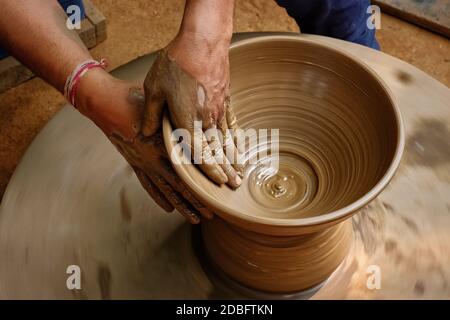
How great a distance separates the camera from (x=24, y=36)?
3.60ft

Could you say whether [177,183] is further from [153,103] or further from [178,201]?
A: [153,103]

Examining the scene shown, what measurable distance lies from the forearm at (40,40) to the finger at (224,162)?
0.32m

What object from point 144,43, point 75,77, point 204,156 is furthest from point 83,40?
point 204,156

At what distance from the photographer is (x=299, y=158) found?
1.12 m

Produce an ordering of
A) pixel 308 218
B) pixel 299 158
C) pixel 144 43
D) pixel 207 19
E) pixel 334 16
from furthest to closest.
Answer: pixel 144 43
pixel 334 16
pixel 299 158
pixel 207 19
pixel 308 218

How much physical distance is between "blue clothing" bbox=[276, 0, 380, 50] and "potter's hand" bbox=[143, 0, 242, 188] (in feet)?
1.93

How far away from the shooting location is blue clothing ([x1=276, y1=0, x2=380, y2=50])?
1.56 meters

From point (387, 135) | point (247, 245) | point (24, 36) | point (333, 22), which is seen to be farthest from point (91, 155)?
point (333, 22)

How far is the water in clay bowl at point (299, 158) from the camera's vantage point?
0.92m

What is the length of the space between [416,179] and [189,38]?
1.65ft

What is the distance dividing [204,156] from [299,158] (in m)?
0.28

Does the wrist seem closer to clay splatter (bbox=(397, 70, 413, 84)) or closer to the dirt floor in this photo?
clay splatter (bbox=(397, 70, 413, 84))
